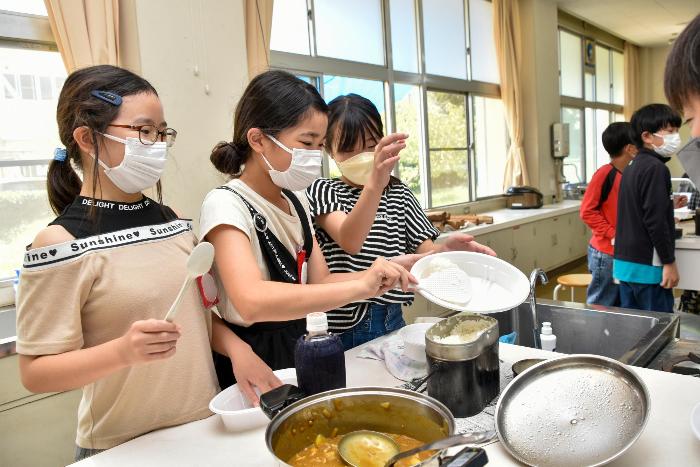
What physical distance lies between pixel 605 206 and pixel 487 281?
2.21 metres

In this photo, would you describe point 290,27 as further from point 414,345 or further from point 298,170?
point 414,345

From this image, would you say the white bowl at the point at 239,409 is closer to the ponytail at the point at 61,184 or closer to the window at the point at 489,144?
the ponytail at the point at 61,184

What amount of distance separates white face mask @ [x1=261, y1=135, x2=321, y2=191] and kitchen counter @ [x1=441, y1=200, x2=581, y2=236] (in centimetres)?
296

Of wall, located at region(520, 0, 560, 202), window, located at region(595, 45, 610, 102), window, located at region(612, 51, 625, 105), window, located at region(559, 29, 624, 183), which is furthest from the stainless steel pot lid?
window, located at region(612, 51, 625, 105)

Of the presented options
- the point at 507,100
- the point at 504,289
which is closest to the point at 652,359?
the point at 504,289

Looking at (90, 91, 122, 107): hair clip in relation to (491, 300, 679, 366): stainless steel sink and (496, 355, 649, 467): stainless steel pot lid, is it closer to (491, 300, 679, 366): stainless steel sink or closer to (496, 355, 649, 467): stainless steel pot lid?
(496, 355, 649, 467): stainless steel pot lid

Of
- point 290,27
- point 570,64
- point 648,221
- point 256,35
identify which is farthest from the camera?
point 570,64

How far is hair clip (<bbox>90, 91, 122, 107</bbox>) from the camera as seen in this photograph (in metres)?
0.98

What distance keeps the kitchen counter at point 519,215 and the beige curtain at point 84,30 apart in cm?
285


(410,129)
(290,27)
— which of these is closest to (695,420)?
(290,27)

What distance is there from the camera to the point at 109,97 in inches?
38.8

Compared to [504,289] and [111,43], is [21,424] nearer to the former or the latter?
[111,43]

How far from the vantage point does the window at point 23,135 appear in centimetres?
229

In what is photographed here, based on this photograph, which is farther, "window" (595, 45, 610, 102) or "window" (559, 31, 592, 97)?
"window" (595, 45, 610, 102)
